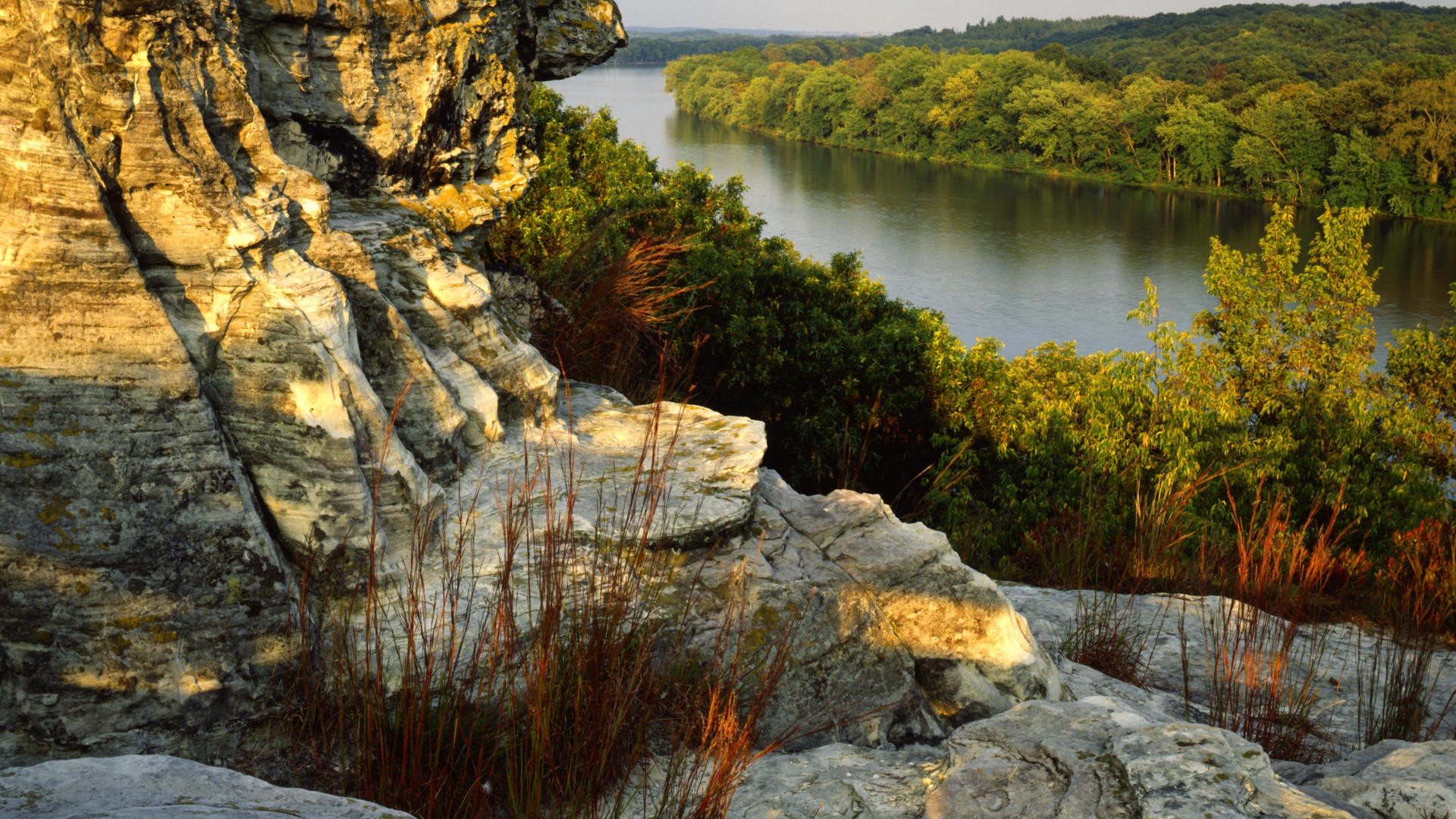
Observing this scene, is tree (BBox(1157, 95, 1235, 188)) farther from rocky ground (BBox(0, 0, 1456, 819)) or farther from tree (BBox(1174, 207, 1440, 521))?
rocky ground (BBox(0, 0, 1456, 819))

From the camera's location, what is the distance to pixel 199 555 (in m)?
3.80

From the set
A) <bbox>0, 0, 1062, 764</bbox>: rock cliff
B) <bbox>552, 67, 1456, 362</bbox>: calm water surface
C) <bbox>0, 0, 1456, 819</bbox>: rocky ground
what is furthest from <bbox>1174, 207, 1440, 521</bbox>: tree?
<bbox>0, 0, 1456, 819</bbox>: rocky ground

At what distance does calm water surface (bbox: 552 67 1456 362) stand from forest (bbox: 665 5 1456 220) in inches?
111

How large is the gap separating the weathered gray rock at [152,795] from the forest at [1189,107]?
37997mm

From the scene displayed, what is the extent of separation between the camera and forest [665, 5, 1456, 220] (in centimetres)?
5641

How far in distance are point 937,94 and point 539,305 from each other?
3531 inches

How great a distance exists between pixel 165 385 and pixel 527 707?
1.89 metres

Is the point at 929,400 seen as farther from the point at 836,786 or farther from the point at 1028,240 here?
the point at 1028,240

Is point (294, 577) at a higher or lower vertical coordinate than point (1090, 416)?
higher

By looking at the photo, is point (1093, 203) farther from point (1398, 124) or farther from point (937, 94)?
point (937, 94)

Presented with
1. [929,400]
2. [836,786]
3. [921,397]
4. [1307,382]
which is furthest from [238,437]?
[1307,382]

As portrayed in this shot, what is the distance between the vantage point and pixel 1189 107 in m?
68.6

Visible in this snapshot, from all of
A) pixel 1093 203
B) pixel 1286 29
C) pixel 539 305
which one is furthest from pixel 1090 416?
pixel 1286 29

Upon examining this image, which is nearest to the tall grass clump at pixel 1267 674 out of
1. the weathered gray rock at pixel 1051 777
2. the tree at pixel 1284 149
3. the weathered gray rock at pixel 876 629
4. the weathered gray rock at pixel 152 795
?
the weathered gray rock at pixel 1051 777
